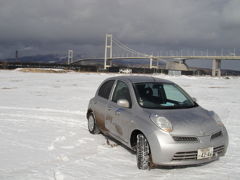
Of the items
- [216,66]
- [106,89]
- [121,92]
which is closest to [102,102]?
[106,89]

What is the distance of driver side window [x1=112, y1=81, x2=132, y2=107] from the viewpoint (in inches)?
198

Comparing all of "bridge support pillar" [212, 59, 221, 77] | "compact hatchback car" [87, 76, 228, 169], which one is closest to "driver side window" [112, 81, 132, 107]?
"compact hatchback car" [87, 76, 228, 169]

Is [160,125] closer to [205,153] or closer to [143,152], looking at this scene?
[143,152]

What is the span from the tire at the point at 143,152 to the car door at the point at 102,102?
147cm

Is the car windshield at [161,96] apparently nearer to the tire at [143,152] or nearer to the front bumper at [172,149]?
the tire at [143,152]

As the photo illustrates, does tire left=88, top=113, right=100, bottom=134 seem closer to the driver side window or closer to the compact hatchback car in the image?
the compact hatchback car

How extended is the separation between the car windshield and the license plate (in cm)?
96

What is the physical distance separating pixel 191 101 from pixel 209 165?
1270 mm

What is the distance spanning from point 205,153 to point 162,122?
31.8 inches

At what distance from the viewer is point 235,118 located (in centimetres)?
905

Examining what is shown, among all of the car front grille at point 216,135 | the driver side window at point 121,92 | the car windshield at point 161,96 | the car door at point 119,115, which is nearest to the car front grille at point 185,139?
the car front grille at point 216,135

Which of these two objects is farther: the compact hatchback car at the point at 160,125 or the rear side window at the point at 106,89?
the rear side window at the point at 106,89

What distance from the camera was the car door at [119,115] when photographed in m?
4.70

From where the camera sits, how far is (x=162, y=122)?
161 inches
